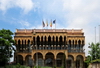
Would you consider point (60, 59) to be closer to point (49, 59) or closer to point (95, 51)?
point (49, 59)

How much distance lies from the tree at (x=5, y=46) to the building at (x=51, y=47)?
155 inches

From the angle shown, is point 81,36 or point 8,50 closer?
point 8,50

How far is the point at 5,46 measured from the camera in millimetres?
45688

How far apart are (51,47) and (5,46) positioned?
446 inches

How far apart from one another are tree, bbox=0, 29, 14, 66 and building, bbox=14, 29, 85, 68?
3.93m

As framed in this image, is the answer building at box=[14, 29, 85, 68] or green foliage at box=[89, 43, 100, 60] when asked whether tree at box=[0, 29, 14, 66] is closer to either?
building at box=[14, 29, 85, 68]

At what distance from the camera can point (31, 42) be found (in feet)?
172

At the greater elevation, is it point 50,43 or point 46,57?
point 50,43

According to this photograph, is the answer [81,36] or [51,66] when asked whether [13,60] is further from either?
[81,36]

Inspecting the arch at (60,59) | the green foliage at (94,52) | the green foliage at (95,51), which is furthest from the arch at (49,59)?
the green foliage at (95,51)

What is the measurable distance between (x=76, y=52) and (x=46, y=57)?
23.7ft

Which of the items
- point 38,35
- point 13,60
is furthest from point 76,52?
point 13,60

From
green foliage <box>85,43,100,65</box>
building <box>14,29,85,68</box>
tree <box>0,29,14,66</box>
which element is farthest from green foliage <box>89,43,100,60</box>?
tree <box>0,29,14,66</box>

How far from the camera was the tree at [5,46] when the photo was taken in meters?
44.6
